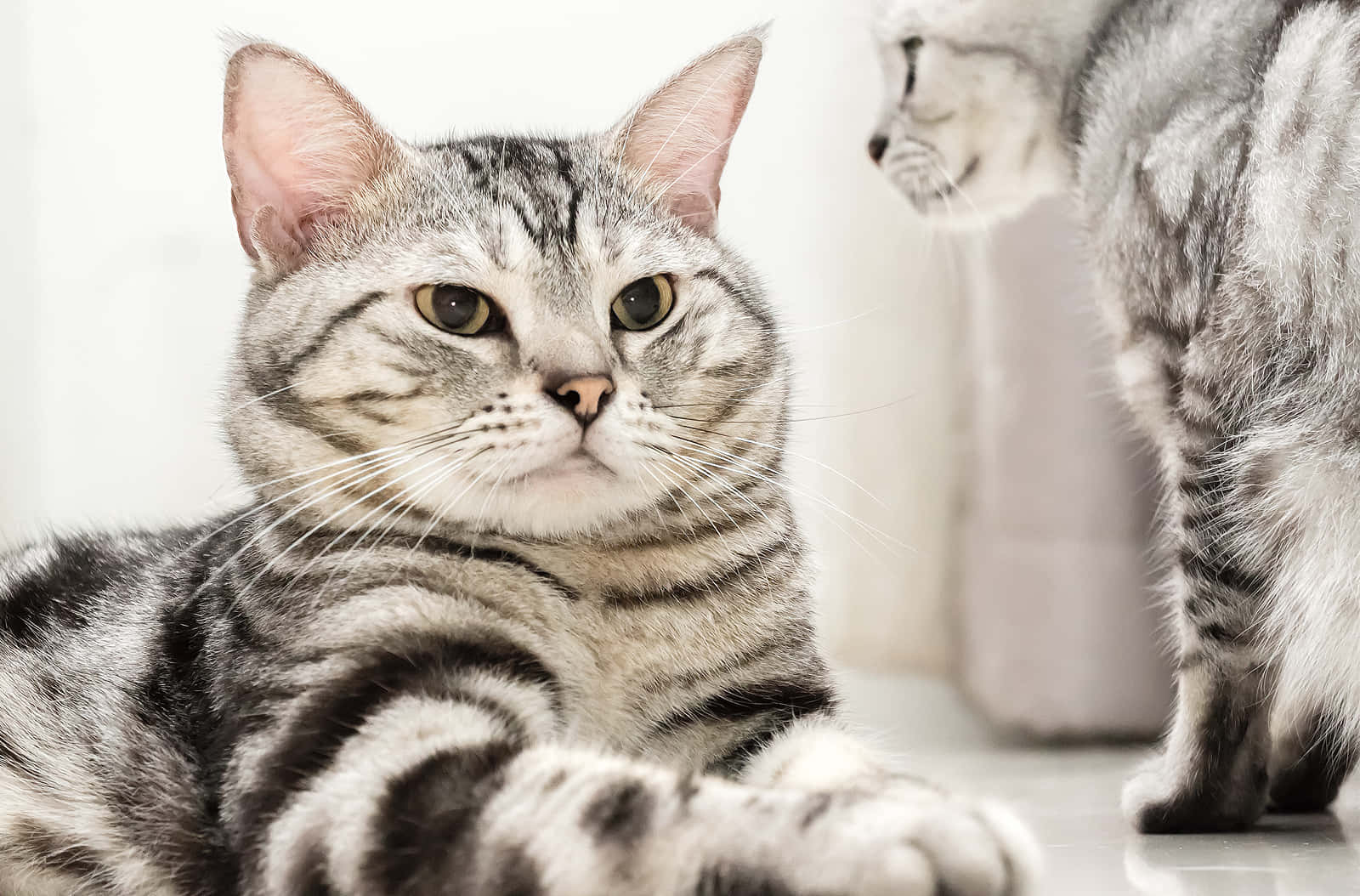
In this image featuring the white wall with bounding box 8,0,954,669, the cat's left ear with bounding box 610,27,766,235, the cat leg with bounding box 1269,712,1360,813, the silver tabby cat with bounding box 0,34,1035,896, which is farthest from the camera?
the white wall with bounding box 8,0,954,669

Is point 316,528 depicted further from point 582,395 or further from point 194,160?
point 194,160

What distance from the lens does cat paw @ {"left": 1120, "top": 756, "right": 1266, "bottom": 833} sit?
3.72 ft

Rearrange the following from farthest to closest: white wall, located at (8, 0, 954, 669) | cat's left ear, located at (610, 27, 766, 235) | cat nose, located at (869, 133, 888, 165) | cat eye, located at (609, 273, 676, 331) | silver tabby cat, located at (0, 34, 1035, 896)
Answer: white wall, located at (8, 0, 954, 669) → cat nose, located at (869, 133, 888, 165) → cat's left ear, located at (610, 27, 766, 235) → cat eye, located at (609, 273, 676, 331) → silver tabby cat, located at (0, 34, 1035, 896)

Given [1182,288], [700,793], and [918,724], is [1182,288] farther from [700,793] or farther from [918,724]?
[918,724]

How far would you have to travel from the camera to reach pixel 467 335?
0.93 metres

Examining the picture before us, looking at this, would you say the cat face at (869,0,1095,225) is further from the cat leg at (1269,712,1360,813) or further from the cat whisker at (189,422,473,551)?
the cat whisker at (189,422,473,551)

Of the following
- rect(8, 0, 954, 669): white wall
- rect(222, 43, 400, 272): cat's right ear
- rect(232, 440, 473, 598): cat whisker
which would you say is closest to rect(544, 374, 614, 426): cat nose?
rect(232, 440, 473, 598): cat whisker

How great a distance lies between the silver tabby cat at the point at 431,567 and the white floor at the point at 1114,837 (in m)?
0.22

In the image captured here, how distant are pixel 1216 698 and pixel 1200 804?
0.10 meters

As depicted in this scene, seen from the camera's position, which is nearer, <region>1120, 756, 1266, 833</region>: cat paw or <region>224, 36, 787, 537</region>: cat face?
<region>224, 36, 787, 537</region>: cat face

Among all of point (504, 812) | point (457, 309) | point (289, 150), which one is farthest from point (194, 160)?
point (504, 812)

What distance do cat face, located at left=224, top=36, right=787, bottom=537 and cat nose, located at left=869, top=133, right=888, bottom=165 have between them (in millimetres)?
630

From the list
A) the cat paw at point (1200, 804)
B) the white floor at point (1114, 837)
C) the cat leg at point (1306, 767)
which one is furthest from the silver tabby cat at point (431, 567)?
the cat leg at point (1306, 767)

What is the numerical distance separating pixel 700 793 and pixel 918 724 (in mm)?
1340
